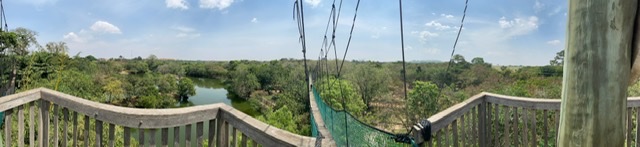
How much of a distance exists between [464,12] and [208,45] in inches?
1963

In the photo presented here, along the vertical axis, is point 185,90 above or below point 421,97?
below

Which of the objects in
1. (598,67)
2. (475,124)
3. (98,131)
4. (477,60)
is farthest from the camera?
(477,60)

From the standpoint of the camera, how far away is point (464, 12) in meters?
1.59

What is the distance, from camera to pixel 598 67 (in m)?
0.55

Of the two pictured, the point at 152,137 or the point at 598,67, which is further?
the point at 152,137

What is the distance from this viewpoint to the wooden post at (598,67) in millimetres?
545

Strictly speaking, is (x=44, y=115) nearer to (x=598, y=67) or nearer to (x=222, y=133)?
(x=222, y=133)

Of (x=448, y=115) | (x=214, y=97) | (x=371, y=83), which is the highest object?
(x=448, y=115)

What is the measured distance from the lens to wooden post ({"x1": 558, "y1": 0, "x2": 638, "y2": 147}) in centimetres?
54

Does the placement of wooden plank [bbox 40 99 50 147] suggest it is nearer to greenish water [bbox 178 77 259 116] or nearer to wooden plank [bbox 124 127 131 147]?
wooden plank [bbox 124 127 131 147]

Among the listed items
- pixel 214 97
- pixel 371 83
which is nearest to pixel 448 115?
pixel 371 83

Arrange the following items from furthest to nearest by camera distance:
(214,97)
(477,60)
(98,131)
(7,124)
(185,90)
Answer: (214,97) → (185,90) → (477,60) → (7,124) → (98,131)

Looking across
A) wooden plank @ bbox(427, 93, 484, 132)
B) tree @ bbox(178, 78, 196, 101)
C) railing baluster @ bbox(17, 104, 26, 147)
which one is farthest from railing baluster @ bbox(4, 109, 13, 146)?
tree @ bbox(178, 78, 196, 101)

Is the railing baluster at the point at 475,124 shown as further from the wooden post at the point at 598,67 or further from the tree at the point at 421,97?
the tree at the point at 421,97
